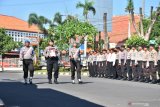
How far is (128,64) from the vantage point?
23.6 m

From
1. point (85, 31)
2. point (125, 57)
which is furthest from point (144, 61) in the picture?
point (85, 31)

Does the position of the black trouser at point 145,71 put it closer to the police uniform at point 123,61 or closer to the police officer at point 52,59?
the police uniform at point 123,61

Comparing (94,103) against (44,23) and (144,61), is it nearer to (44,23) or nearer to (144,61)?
(144,61)

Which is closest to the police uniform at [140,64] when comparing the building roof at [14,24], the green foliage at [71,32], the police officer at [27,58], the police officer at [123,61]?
the police officer at [123,61]

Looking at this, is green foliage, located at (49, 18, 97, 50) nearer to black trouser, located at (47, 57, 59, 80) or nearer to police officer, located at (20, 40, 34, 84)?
black trouser, located at (47, 57, 59, 80)

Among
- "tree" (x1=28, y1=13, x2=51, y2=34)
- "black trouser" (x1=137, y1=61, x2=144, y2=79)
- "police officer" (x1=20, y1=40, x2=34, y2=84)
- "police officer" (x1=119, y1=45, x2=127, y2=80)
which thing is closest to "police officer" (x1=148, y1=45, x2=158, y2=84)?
"black trouser" (x1=137, y1=61, x2=144, y2=79)

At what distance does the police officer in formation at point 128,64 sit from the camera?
21.4 m

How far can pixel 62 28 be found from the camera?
41.3 m

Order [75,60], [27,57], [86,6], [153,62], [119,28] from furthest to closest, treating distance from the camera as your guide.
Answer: [119,28], [86,6], [153,62], [75,60], [27,57]

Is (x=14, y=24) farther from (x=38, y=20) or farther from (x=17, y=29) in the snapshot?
(x=38, y=20)

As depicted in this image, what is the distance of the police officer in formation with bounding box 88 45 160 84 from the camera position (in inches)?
842

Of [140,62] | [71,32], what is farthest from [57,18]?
[140,62]

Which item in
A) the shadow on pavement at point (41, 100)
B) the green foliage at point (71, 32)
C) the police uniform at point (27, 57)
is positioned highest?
the green foliage at point (71, 32)

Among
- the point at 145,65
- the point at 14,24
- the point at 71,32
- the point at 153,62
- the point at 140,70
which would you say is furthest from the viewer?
the point at 14,24
